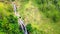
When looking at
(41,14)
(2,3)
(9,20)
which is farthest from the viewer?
(41,14)

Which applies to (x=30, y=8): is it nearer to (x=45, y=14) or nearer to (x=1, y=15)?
(x=45, y=14)

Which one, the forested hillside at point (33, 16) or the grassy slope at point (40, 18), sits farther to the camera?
the grassy slope at point (40, 18)

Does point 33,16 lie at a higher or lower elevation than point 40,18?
higher

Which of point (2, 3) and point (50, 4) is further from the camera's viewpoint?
point (50, 4)

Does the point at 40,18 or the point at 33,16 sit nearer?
the point at 33,16

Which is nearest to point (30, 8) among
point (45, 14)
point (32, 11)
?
point (32, 11)

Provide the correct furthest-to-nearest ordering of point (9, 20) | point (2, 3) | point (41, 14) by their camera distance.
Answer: point (41, 14) → point (2, 3) → point (9, 20)

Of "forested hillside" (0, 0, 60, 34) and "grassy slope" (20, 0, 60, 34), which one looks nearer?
"forested hillside" (0, 0, 60, 34)

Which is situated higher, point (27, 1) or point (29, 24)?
point (27, 1)
